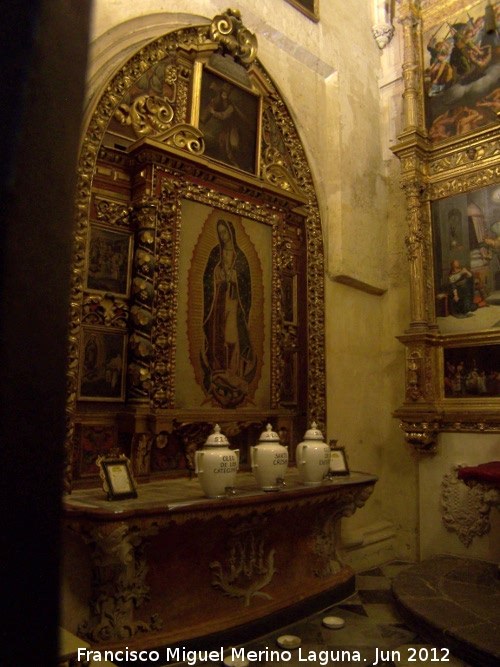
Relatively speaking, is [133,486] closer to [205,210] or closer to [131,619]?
[131,619]

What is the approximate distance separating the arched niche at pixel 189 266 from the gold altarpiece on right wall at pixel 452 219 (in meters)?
1.12

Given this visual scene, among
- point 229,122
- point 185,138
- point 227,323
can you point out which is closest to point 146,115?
point 185,138

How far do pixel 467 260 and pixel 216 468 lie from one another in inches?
148

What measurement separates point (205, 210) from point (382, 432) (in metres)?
3.27

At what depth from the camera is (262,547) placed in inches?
152

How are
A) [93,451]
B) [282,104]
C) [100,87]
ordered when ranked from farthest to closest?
[282,104] → [100,87] → [93,451]

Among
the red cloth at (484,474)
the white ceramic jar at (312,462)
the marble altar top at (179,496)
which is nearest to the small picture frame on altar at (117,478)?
the marble altar top at (179,496)

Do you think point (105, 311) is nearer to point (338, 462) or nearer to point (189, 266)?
point (189, 266)

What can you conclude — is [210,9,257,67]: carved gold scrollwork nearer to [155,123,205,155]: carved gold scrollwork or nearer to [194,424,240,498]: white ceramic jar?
[155,123,205,155]: carved gold scrollwork

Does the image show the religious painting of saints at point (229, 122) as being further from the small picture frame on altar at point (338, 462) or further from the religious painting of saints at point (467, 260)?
the small picture frame on altar at point (338, 462)

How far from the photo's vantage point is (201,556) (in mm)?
3549

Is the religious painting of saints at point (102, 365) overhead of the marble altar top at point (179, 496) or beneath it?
overhead

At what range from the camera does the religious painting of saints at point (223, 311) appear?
4281mm

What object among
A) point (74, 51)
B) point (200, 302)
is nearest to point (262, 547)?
point (200, 302)
